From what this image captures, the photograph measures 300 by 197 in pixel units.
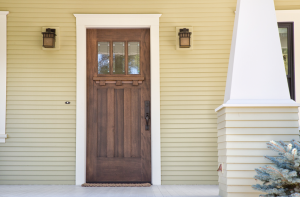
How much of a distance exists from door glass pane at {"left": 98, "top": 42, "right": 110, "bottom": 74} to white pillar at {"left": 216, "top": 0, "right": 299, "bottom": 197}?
6.96 ft

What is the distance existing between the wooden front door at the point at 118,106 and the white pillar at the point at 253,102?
5.69 feet

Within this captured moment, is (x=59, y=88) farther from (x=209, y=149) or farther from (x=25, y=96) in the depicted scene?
(x=209, y=149)

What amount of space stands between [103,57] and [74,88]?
60 centimetres

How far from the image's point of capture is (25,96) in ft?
15.7

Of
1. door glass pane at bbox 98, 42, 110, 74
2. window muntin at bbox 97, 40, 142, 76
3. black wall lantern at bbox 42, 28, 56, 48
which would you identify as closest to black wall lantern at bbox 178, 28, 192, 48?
window muntin at bbox 97, 40, 142, 76

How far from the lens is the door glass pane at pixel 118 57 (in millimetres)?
Result: 4902

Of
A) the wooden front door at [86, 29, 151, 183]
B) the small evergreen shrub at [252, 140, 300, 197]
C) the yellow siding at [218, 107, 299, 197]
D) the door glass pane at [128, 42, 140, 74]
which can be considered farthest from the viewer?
the door glass pane at [128, 42, 140, 74]

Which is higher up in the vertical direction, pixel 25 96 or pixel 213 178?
pixel 25 96

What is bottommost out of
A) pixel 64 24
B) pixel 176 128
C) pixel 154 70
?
pixel 176 128

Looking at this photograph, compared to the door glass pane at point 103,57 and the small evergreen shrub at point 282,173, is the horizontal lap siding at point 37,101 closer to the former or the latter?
the door glass pane at point 103,57

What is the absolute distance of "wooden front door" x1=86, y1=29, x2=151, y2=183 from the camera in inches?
189

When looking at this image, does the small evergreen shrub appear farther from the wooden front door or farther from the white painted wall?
the wooden front door

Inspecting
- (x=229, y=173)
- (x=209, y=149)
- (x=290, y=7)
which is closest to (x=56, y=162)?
(x=209, y=149)

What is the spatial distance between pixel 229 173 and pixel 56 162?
253 centimetres
